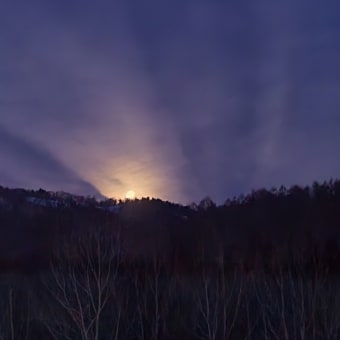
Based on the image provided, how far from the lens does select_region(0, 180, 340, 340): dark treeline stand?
69.4ft

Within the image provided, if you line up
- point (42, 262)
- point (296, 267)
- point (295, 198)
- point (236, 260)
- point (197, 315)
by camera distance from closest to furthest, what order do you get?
point (296, 267) → point (197, 315) → point (236, 260) → point (42, 262) → point (295, 198)

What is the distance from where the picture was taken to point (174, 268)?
90.0 feet

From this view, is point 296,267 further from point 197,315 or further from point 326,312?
point 197,315

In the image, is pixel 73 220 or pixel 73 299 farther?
pixel 73 220

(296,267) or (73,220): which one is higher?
(73,220)

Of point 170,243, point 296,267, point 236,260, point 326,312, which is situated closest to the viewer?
point 326,312

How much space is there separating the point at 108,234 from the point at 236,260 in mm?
6065

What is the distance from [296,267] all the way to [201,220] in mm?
11568

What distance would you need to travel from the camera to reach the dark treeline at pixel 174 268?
21141 millimetres

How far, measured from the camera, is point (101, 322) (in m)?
25.2

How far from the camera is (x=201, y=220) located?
32.8 metres

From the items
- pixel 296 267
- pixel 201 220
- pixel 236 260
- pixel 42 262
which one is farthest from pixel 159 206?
pixel 296 267

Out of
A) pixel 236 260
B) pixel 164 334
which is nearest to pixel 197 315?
pixel 164 334

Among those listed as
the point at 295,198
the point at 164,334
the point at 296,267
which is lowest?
the point at 164,334
